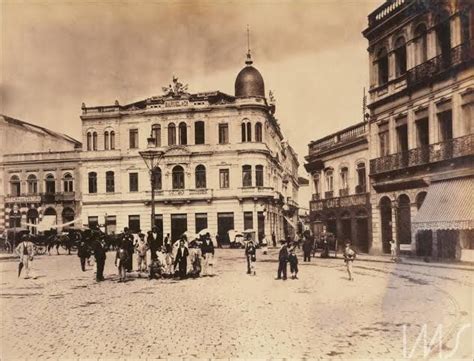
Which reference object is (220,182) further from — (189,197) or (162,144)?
(162,144)

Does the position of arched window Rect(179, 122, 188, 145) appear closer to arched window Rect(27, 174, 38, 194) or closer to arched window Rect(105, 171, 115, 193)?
arched window Rect(105, 171, 115, 193)

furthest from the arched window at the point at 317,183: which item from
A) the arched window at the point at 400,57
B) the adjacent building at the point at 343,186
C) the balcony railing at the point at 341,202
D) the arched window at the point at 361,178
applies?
the arched window at the point at 400,57

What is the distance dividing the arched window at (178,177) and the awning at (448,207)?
20.0 meters

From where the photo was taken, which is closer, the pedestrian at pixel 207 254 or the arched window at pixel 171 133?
the pedestrian at pixel 207 254

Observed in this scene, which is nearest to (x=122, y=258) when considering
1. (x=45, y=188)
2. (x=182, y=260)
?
(x=182, y=260)

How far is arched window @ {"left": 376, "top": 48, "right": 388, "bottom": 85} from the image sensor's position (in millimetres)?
17906

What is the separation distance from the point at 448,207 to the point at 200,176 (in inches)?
845

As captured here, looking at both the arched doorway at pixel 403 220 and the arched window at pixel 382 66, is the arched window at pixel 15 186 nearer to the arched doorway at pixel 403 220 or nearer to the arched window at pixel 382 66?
the arched window at pixel 382 66

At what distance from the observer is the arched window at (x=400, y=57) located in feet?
56.4

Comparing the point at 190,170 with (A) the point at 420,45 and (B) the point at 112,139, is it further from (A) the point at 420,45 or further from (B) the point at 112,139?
(A) the point at 420,45

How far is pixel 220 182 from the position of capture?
34.3m

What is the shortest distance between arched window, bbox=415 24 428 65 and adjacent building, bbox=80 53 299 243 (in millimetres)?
15836

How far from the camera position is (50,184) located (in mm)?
35094

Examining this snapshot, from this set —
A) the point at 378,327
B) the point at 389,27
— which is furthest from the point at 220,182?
the point at 378,327
